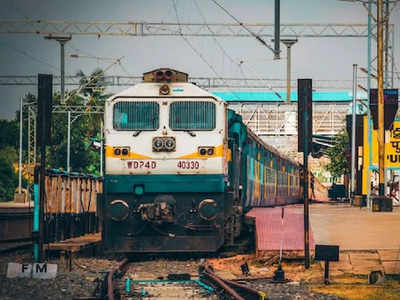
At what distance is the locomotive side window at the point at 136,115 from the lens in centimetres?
1762

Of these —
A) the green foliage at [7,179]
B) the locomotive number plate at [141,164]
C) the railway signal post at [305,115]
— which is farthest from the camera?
the green foliage at [7,179]

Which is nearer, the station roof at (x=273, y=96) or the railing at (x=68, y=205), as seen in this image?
the railing at (x=68, y=205)

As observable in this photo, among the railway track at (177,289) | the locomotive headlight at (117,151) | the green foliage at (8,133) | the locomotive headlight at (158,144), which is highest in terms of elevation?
the green foliage at (8,133)

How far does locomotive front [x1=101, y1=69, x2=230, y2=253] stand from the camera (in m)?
17.2

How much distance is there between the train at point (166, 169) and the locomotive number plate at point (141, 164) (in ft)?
0.07

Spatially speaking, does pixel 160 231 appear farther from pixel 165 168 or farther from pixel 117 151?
pixel 117 151

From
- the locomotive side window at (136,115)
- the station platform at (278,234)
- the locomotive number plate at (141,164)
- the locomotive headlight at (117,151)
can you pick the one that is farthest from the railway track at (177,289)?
the locomotive side window at (136,115)

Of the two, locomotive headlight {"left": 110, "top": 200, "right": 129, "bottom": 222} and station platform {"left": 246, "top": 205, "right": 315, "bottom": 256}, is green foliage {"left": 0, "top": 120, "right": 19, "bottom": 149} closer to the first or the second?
station platform {"left": 246, "top": 205, "right": 315, "bottom": 256}

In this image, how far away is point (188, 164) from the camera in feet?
57.6

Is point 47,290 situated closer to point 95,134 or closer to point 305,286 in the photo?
point 305,286

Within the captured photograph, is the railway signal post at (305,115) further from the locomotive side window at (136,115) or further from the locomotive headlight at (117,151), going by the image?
the locomotive headlight at (117,151)

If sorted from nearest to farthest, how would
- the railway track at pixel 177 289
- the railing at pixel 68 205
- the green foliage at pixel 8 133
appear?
the railway track at pixel 177 289, the railing at pixel 68 205, the green foliage at pixel 8 133

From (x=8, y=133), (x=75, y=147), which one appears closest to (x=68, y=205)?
(x=75, y=147)

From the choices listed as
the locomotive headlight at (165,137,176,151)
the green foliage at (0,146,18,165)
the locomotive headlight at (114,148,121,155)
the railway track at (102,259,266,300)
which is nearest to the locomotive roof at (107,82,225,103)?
the locomotive headlight at (165,137,176,151)
